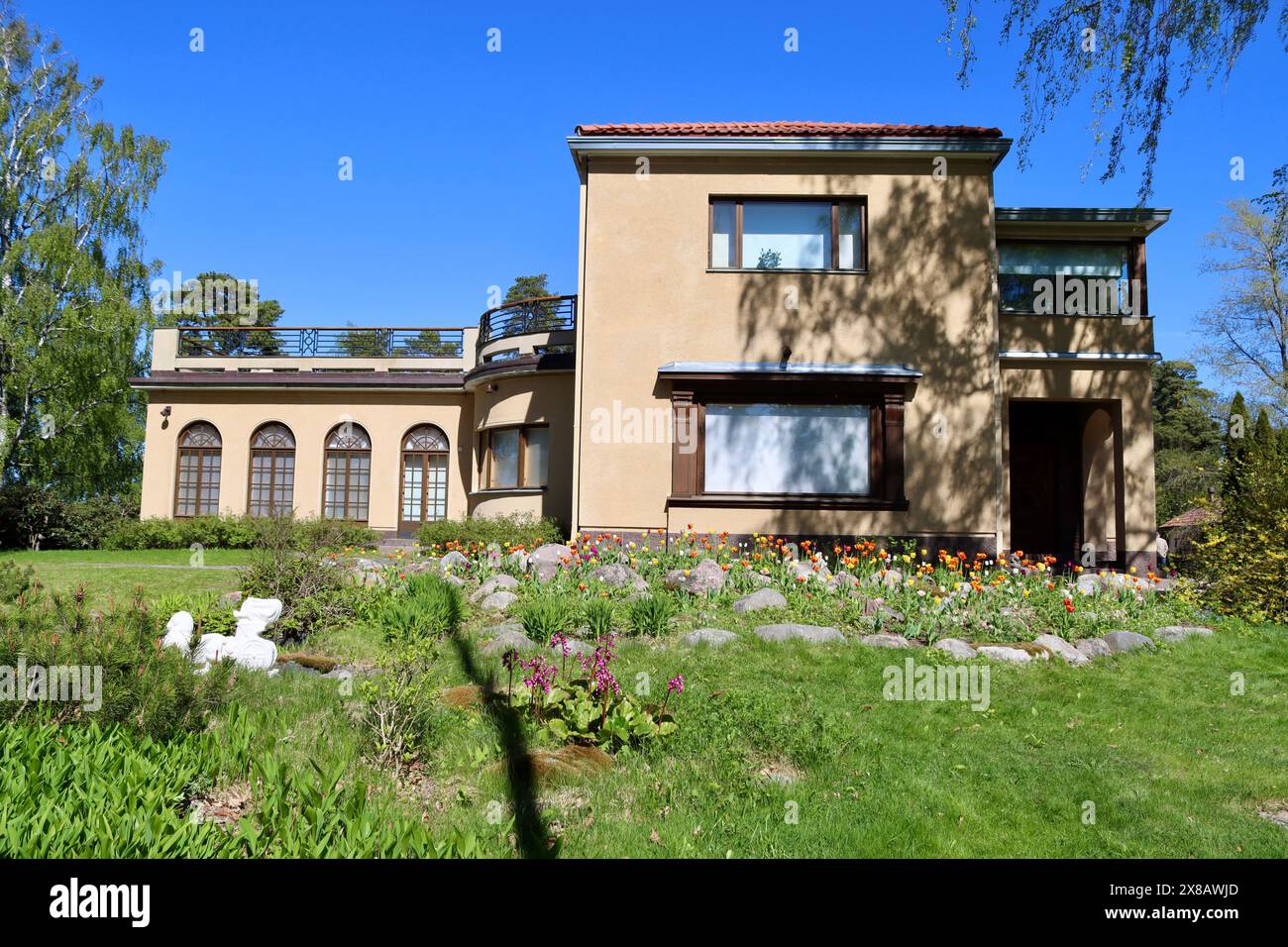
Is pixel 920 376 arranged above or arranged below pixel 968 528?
above

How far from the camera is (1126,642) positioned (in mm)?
8633

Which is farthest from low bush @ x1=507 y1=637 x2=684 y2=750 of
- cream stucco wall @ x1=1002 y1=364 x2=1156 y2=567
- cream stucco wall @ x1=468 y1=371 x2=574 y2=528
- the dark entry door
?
the dark entry door

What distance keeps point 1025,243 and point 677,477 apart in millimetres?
8355

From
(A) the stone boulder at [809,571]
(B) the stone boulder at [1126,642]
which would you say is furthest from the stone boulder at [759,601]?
(B) the stone boulder at [1126,642]

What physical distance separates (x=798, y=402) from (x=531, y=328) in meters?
6.92

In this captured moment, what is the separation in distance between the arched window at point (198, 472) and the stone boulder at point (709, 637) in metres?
18.3

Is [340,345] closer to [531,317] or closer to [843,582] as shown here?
[531,317]

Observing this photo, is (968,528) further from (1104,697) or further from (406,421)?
(406,421)

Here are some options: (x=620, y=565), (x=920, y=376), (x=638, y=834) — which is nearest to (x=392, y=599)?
(x=620, y=565)

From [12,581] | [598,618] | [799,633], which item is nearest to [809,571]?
[799,633]

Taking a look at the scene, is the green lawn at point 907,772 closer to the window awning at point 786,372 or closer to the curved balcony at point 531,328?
the window awning at point 786,372

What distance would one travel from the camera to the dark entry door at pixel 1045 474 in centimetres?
1727

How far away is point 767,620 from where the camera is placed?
911cm

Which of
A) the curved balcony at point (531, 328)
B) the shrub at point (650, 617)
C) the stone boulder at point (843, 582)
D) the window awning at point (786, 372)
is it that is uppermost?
the curved balcony at point (531, 328)
